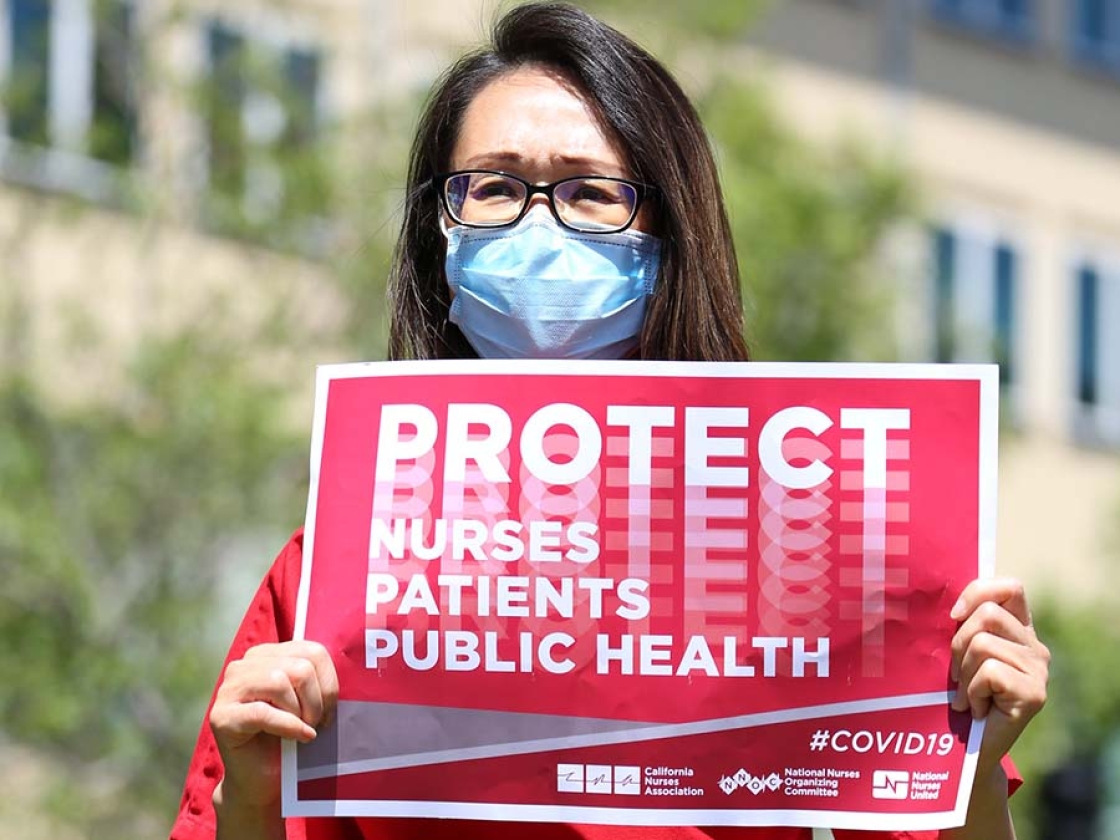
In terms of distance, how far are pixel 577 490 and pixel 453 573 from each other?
0.17 meters

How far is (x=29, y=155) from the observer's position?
935cm

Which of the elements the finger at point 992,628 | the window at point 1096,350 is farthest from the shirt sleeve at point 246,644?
the window at point 1096,350

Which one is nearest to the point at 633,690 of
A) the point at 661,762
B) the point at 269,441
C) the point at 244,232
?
the point at 661,762

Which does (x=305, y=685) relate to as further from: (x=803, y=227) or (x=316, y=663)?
(x=803, y=227)

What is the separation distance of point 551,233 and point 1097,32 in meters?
21.3

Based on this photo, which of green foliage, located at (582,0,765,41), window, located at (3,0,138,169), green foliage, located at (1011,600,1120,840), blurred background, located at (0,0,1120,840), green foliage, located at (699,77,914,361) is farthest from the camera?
green foliage, located at (1011,600,1120,840)

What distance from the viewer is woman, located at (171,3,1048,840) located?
2.74m

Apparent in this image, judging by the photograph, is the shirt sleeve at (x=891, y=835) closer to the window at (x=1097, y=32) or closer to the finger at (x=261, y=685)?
the finger at (x=261, y=685)

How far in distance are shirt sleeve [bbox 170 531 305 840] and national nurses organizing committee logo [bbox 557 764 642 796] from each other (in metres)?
0.33

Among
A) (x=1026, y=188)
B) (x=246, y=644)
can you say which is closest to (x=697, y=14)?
(x=246, y=644)

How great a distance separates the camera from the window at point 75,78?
9484 millimetres

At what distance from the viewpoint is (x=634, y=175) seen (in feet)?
9.16

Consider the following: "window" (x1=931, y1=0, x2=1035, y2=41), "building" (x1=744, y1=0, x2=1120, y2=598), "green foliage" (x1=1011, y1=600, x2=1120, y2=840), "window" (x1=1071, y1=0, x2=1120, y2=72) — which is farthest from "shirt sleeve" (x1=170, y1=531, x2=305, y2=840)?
"window" (x1=1071, y1=0, x2=1120, y2=72)

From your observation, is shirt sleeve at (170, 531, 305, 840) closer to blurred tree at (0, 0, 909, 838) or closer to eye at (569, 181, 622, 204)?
eye at (569, 181, 622, 204)
